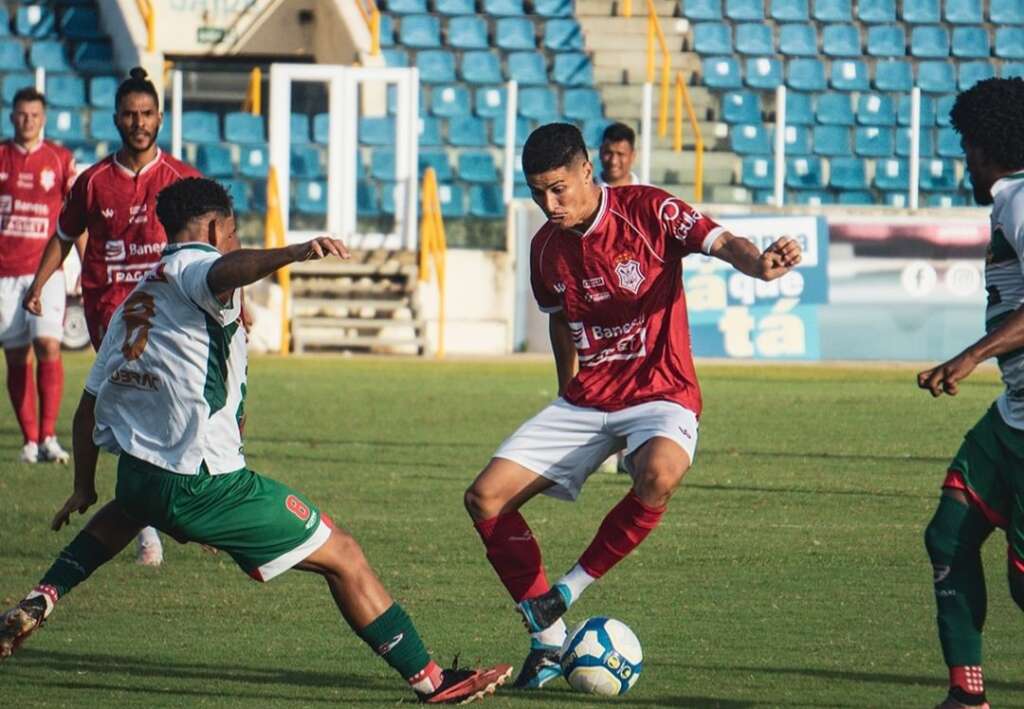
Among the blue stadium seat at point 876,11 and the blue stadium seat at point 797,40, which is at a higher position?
the blue stadium seat at point 876,11

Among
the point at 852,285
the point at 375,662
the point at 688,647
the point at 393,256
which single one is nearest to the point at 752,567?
the point at 688,647

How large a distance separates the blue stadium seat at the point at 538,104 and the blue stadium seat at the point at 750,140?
2566 mm

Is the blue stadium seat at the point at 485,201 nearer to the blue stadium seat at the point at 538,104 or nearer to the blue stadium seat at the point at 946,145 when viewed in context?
the blue stadium seat at the point at 538,104

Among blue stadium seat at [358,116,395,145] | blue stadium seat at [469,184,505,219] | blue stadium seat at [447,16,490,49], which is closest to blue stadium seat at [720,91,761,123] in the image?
blue stadium seat at [447,16,490,49]

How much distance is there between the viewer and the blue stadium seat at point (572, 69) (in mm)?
28078

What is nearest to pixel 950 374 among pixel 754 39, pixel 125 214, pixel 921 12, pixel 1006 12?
pixel 125 214

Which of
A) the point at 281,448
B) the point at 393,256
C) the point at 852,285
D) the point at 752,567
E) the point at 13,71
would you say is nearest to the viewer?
the point at 752,567

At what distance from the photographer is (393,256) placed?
25109 mm

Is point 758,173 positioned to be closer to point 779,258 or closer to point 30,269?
point 30,269

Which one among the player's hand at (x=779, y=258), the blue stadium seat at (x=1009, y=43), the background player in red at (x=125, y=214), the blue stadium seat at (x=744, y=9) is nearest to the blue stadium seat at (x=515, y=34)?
the blue stadium seat at (x=744, y=9)

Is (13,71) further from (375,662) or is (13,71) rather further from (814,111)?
(375,662)

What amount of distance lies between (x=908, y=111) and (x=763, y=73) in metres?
2.28

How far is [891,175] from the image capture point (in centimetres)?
2709

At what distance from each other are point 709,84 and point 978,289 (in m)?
6.52
